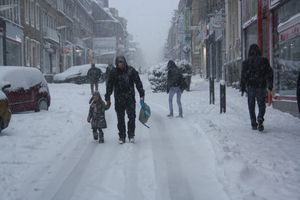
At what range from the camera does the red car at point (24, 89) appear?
50.1ft

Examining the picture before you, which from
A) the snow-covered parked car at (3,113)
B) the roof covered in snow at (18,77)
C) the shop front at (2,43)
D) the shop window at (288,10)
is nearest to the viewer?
the snow-covered parked car at (3,113)

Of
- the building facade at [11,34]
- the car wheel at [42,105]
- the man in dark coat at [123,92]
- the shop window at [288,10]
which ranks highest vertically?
the building facade at [11,34]

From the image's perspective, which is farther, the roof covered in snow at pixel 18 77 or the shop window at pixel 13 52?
the shop window at pixel 13 52

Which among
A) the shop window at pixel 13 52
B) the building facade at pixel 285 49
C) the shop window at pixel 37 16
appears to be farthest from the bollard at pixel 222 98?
the shop window at pixel 37 16

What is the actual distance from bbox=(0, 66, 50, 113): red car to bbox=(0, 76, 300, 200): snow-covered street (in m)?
2.43

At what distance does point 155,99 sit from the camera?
71.4 ft

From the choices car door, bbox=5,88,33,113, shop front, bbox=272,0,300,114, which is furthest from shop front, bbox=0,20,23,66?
shop front, bbox=272,0,300,114

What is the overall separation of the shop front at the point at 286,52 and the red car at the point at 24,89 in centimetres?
702

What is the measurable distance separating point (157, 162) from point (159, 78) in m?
17.8

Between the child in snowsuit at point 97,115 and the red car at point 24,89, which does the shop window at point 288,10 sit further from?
the red car at point 24,89

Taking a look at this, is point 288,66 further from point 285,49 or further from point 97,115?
point 97,115

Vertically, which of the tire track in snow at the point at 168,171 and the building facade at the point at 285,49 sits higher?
the building facade at the point at 285,49

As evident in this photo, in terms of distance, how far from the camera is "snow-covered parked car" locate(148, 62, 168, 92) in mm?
25625

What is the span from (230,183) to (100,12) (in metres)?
A: 82.6
